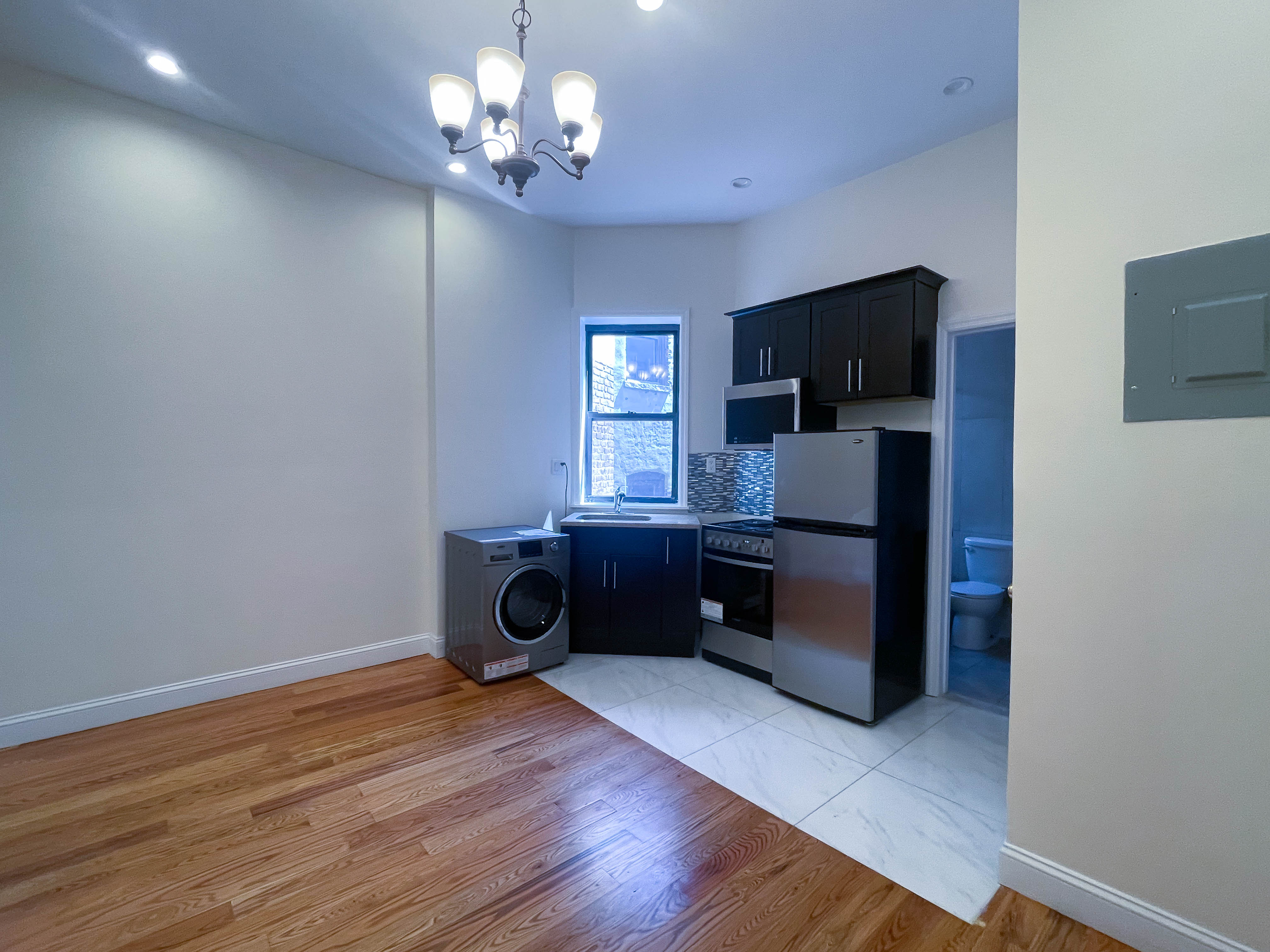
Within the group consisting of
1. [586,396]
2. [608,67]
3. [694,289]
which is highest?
[608,67]

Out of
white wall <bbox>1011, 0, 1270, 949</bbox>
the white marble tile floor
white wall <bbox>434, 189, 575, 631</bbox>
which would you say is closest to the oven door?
the white marble tile floor

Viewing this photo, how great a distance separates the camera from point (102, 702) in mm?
2709

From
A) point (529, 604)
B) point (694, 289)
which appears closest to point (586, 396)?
→ point (694, 289)

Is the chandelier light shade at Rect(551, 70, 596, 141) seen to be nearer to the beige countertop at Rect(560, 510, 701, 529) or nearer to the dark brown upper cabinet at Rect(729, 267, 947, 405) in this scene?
the dark brown upper cabinet at Rect(729, 267, 947, 405)

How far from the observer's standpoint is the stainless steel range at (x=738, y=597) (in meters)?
3.24

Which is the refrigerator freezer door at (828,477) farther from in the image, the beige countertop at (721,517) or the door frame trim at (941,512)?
the beige countertop at (721,517)

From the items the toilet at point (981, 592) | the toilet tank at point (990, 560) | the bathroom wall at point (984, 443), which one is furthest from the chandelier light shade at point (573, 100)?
the toilet tank at point (990, 560)

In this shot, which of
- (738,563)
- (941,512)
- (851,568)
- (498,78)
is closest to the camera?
(498,78)

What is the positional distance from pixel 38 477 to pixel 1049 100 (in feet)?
13.7

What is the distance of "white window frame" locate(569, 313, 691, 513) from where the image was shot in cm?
422

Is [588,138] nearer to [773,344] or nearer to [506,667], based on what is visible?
[773,344]

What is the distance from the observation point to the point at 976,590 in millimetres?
3836

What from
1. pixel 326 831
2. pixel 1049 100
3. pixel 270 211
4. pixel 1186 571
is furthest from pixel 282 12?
pixel 1186 571

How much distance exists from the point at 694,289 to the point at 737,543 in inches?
78.9
